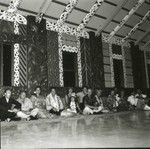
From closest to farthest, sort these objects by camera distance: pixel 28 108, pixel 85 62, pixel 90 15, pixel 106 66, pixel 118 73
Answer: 1. pixel 28 108
2. pixel 90 15
3. pixel 85 62
4. pixel 106 66
5. pixel 118 73

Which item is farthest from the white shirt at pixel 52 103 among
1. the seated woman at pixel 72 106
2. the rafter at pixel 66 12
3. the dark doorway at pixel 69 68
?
the rafter at pixel 66 12

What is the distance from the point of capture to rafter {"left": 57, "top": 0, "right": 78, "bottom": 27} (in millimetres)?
9262

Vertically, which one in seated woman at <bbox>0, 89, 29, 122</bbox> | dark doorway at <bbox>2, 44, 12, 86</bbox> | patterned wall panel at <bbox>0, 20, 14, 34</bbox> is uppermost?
patterned wall panel at <bbox>0, 20, 14, 34</bbox>

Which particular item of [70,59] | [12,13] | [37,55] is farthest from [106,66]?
[12,13]

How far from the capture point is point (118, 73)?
12.5m

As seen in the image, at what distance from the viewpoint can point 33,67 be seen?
858cm

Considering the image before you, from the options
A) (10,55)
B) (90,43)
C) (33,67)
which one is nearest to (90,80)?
(90,43)

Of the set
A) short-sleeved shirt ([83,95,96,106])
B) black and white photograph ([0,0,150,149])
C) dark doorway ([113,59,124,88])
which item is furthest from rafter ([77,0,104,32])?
short-sleeved shirt ([83,95,96,106])

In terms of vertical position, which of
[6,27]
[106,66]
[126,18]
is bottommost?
[106,66]

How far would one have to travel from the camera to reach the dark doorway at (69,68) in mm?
10055

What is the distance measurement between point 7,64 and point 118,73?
236 inches

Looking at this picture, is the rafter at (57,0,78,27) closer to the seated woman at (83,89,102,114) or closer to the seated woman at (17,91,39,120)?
the seated woman at (83,89,102,114)

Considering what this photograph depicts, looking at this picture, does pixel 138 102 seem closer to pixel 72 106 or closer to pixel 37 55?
pixel 72 106

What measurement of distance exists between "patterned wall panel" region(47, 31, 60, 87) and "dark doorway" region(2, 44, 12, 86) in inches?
58.6
